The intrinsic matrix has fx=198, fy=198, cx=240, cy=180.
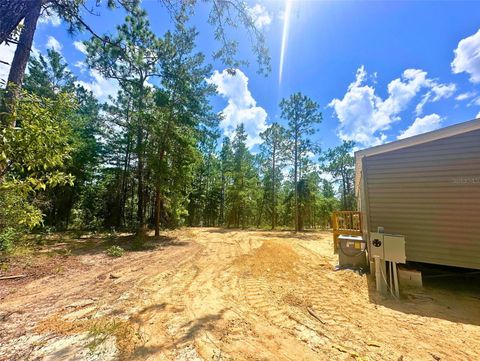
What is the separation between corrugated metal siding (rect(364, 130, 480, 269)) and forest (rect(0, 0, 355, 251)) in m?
4.01

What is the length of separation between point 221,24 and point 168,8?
1.12m

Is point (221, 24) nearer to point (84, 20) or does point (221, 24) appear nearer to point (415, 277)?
point (84, 20)

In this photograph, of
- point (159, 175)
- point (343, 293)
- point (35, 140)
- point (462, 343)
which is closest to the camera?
point (35, 140)

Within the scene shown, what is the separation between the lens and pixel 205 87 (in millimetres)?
11047

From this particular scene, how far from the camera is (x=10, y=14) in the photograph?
2.69 meters

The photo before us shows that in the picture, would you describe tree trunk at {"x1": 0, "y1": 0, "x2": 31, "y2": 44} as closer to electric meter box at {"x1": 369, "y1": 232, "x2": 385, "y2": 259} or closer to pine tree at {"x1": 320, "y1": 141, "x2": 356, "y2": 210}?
electric meter box at {"x1": 369, "y1": 232, "x2": 385, "y2": 259}

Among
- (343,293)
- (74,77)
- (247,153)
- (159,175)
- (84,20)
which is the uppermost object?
(74,77)

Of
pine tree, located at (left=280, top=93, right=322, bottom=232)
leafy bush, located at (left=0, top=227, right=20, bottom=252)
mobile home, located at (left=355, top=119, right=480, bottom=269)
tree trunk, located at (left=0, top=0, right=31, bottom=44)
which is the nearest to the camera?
tree trunk, located at (left=0, top=0, right=31, bottom=44)

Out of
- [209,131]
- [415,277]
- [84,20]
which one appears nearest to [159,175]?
[209,131]

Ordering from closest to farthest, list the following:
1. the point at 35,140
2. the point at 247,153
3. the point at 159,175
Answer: the point at 35,140 → the point at 159,175 → the point at 247,153

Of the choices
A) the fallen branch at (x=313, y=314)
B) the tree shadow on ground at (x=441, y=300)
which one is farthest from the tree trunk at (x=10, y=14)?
the tree shadow on ground at (x=441, y=300)

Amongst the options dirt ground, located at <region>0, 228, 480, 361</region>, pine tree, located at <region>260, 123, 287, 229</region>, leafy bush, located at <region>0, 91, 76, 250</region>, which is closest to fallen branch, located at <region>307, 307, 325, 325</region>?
dirt ground, located at <region>0, 228, 480, 361</region>

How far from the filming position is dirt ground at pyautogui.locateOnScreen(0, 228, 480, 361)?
2.18m

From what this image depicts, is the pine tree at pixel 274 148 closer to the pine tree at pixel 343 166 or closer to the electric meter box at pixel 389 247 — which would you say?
the pine tree at pixel 343 166
